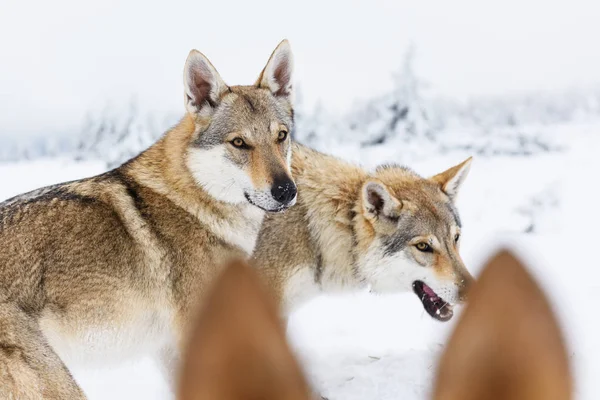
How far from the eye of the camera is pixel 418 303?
739 centimetres

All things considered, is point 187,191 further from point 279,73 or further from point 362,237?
point 362,237

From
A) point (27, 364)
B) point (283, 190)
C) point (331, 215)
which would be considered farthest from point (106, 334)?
point (331, 215)

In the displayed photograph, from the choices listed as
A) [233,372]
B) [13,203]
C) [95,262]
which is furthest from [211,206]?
[233,372]

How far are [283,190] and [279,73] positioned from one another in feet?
3.43

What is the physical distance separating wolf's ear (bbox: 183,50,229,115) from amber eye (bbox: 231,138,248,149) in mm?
312

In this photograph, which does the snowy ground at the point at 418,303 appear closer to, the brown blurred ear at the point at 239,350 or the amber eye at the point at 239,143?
the brown blurred ear at the point at 239,350

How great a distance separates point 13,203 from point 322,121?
11.0 metres

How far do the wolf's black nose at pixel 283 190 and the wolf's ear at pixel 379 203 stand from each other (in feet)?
3.64

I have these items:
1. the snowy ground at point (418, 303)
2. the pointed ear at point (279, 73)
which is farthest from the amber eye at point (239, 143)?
the snowy ground at point (418, 303)

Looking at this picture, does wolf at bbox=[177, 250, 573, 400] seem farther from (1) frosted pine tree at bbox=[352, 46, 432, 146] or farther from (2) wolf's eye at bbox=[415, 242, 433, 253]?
(1) frosted pine tree at bbox=[352, 46, 432, 146]

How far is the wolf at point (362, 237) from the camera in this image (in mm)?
5094

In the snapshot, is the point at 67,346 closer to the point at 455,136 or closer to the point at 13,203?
the point at 13,203

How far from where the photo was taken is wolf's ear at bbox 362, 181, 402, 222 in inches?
206

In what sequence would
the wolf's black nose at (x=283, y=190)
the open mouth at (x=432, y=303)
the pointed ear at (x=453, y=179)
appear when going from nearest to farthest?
the wolf's black nose at (x=283, y=190) < the open mouth at (x=432, y=303) < the pointed ear at (x=453, y=179)
